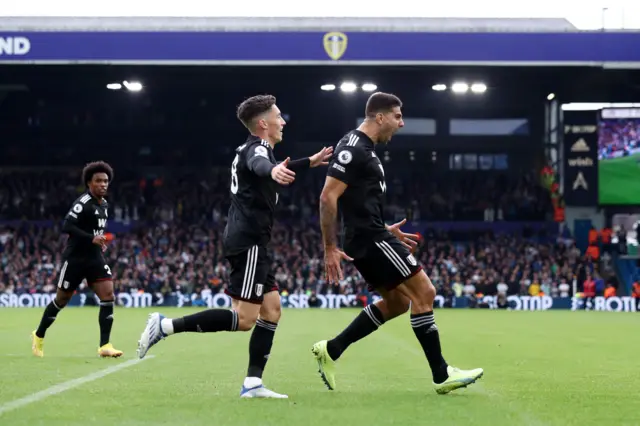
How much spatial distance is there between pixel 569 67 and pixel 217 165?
16.6 metres

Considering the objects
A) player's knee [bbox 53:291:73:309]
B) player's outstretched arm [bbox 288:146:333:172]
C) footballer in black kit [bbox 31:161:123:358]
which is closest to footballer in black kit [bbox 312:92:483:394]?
player's outstretched arm [bbox 288:146:333:172]

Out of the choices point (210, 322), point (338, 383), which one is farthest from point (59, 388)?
point (338, 383)

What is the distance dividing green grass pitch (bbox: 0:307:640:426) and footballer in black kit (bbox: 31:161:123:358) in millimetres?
493

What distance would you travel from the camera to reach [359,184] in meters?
8.32

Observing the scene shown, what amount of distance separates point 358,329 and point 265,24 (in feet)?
113

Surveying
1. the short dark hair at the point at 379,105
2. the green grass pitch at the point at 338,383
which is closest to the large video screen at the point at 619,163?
the green grass pitch at the point at 338,383

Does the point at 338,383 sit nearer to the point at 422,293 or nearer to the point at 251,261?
the point at 422,293

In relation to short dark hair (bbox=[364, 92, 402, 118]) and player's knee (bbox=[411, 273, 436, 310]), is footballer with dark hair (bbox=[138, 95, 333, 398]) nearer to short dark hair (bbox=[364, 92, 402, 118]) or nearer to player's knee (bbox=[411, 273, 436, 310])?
short dark hair (bbox=[364, 92, 402, 118])

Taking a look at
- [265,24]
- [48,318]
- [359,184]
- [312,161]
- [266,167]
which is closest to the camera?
[266,167]

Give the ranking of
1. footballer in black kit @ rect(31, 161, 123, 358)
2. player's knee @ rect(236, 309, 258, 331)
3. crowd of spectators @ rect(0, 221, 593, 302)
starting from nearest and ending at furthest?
player's knee @ rect(236, 309, 258, 331) < footballer in black kit @ rect(31, 161, 123, 358) < crowd of spectators @ rect(0, 221, 593, 302)

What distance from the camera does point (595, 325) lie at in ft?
78.7

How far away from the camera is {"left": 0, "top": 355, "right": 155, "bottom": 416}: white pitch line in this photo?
278 inches

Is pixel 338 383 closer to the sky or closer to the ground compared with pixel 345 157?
closer to the ground

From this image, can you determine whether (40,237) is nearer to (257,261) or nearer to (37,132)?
(37,132)
